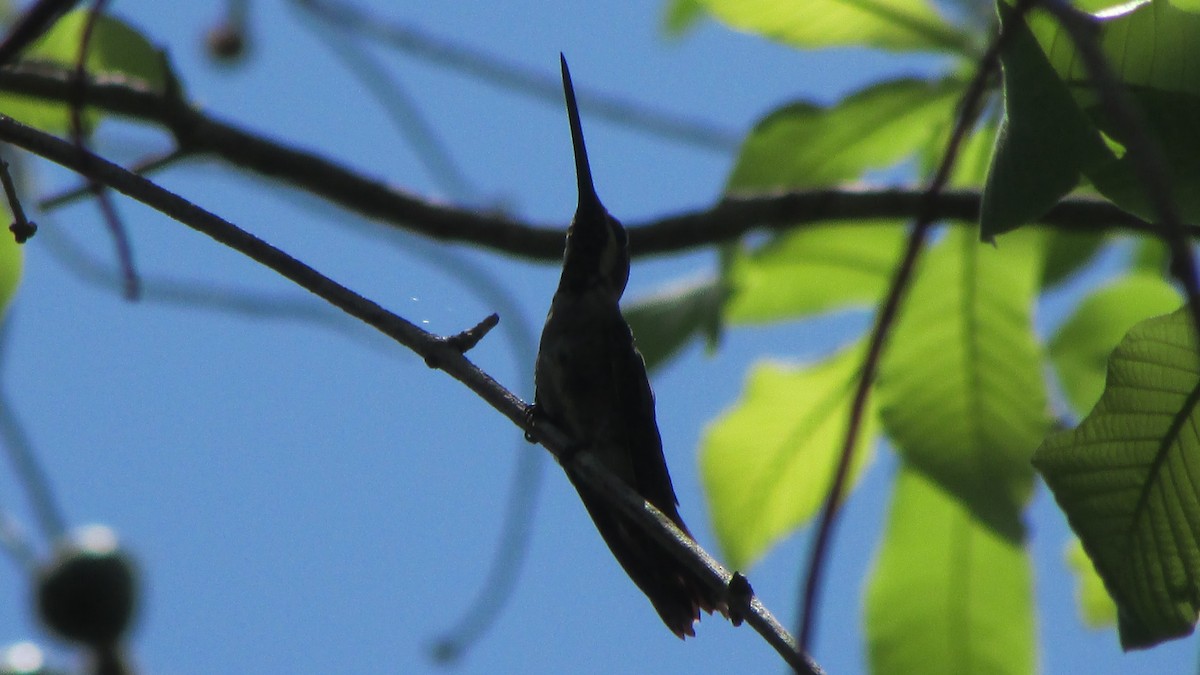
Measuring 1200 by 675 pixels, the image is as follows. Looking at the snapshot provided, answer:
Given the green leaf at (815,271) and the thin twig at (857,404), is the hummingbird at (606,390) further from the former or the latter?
the thin twig at (857,404)

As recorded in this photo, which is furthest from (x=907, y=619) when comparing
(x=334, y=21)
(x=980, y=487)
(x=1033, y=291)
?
(x=334, y=21)

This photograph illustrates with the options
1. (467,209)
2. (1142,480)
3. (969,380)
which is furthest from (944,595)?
(467,209)

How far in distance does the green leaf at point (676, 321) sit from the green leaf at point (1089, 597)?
1418 millimetres

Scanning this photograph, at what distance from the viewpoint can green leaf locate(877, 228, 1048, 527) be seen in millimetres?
3160

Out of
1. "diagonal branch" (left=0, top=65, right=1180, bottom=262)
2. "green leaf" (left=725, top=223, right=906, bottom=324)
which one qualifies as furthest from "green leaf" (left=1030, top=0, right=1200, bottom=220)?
"green leaf" (left=725, top=223, right=906, bottom=324)

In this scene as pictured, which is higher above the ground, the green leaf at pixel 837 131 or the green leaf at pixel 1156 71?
the green leaf at pixel 837 131

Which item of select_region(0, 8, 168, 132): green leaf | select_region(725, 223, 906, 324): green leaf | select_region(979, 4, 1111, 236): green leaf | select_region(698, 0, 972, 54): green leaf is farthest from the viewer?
select_region(725, 223, 906, 324): green leaf

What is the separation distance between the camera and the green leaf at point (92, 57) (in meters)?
3.33

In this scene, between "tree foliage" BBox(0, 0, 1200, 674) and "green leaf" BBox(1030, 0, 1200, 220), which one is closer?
"green leaf" BBox(1030, 0, 1200, 220)

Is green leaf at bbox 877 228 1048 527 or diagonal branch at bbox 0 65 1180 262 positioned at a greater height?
diagonal branch at bbox 0 65 1180 262

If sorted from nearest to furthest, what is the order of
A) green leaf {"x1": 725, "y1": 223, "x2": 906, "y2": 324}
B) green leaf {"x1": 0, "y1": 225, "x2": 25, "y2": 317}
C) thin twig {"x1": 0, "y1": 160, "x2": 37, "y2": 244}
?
thin twig {"x1": 0, "y1": 160, "x2": 37, "y2": 244}, green leaf {"x1": 0, "y1": 225, "x2": 25, "y2": 317}, green leaf {"x1": 725, "y1": 223, "x2": 906, "y2": 324}

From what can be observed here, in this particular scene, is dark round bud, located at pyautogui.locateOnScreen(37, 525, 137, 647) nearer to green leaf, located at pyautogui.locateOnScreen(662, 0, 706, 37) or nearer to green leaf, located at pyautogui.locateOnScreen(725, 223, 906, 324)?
green leaf, located at pyautogui.locateOnScreen(725, 223, 906, 324)

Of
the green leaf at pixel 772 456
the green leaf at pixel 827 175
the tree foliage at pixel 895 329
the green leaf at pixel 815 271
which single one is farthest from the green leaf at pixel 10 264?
the green leaf at pixel 815 271

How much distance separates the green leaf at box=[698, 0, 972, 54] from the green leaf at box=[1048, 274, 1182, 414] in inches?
30.4
